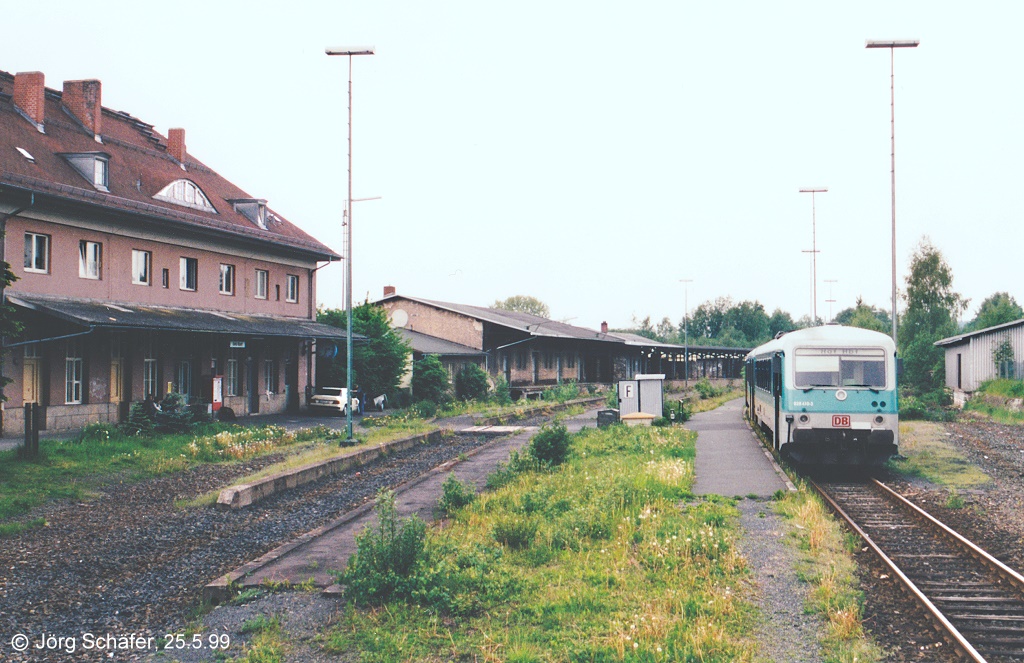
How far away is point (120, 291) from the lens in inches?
973

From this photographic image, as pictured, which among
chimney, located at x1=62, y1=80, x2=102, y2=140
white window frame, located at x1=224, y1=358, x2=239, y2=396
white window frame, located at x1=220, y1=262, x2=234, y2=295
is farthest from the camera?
white window frame, located at x1=220, y1=262, x2=234, y2=295

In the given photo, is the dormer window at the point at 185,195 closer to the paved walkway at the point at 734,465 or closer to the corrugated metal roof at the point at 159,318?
the corrugated metal roof at the point at 159,318

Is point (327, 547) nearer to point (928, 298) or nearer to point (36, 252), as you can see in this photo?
point (36, 252)

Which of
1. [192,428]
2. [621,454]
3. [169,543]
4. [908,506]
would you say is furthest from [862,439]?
[192,428]

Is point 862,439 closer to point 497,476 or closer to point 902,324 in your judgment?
point 497,476

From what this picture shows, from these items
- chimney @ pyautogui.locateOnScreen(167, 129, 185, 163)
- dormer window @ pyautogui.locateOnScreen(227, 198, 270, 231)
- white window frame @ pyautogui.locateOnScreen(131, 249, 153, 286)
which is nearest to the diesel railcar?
white window frame @ pyautogui.locateOnScreen(131, 249, 153, 286)

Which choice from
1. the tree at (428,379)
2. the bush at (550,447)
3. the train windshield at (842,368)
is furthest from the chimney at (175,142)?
the train windshield at (842,368)

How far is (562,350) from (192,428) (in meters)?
34.2

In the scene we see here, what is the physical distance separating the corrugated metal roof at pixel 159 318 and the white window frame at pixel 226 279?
94cm

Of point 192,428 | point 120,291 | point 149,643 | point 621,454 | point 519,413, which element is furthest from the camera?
point 519,413

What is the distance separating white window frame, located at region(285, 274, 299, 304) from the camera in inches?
1314

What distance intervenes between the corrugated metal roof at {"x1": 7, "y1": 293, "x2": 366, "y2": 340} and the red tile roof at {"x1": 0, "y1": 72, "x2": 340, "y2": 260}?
2763 mm

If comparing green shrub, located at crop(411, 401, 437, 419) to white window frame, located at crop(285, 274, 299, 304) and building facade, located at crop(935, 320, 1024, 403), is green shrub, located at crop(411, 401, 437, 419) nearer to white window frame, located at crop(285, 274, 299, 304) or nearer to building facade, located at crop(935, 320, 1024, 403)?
white window frame, located at crop(285, 274, 299, 304)

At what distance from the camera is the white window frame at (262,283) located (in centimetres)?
3141
